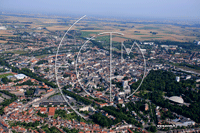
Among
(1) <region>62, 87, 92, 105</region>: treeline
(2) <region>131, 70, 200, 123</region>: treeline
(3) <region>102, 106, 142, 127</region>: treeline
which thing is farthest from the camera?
(1) <region>62, 87, 92, 105</region>: treeline

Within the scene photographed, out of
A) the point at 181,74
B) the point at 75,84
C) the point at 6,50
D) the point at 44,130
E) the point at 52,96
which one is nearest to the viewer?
the point at 44,130

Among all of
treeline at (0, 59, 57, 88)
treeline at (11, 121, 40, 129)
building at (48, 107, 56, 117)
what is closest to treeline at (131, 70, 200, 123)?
building at (48, 107, 56, 117)

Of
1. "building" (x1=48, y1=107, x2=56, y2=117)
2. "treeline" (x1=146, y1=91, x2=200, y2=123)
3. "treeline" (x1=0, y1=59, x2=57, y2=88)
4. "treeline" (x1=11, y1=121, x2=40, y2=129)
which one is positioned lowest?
"treeline" (x1=146, y1=91, x2=200, y2=123)

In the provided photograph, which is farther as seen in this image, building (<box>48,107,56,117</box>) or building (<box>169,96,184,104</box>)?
building (<box>169,96,184,104</box>)

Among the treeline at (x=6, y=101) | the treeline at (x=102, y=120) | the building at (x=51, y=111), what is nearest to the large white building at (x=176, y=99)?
the treeline at (x=102, y=120)

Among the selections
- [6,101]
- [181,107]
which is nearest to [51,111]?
[6,101]

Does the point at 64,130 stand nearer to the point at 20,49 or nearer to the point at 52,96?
the point at 52,96

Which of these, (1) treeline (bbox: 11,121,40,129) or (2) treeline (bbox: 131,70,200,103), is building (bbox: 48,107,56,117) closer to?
(1) treeline (bbox: 11,121,40,129)

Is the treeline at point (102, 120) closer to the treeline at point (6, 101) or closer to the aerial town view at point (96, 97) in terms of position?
the aerial town view at point (96, 97)

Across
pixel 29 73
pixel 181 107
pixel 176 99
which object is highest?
pixel 29 73

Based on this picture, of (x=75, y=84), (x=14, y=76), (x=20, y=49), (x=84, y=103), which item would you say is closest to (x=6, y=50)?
(x=20, y=49)

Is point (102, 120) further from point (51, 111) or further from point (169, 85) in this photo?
point (169, 85)
